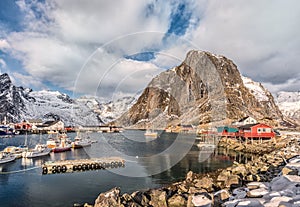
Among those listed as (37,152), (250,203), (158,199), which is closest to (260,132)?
(158,199)

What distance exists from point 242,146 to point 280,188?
43.9m

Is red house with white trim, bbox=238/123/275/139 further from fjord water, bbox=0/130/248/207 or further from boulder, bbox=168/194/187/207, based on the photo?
boulder, bbox=168/194/187/207

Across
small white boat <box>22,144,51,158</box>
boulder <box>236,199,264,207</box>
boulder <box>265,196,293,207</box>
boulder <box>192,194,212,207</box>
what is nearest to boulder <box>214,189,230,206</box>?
boulder <box>192,194,212,207</box>

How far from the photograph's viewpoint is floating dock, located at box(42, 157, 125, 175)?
33.3 meters

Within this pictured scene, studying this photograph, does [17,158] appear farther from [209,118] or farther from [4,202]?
[209,118]

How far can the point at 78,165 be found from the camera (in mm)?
34938

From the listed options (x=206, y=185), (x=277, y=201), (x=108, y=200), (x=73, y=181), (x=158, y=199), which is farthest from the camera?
(x=73, y=181)

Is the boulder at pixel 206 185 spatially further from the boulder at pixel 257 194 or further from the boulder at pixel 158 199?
the boulder at pixel 257 194

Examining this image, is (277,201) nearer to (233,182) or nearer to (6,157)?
(233,182)

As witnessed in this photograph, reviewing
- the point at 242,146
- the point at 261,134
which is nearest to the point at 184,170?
the point at 242,146

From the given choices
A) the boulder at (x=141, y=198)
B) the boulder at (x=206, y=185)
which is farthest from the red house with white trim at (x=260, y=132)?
the boulder at (x=141, y=198)

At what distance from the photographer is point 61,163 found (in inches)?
1373

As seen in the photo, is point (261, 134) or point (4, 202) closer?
point (4, 202)

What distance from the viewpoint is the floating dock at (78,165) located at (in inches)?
1313
